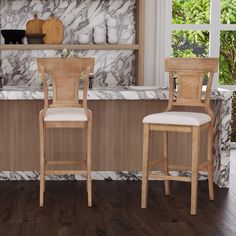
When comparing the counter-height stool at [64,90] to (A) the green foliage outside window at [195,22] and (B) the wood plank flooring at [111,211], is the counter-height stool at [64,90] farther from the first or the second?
(A) the green foliage outside window at [195,22]

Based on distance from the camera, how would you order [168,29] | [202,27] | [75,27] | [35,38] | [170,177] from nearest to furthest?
[170,177]
[35,38]
[75,27]
[168,29]
[202,27]

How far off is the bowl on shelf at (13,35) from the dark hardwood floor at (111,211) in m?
1.41

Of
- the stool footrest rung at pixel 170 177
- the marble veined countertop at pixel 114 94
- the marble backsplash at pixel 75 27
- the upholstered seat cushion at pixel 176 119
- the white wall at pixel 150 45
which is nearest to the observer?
the upholstered seat cushion at pixel 176 119

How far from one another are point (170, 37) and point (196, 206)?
2.70 metres

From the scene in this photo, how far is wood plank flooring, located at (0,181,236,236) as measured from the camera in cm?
357

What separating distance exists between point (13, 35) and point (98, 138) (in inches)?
53.0

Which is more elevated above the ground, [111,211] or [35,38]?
[35,38]

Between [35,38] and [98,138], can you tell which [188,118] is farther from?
[35,38]

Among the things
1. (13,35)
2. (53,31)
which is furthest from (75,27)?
(13,35)

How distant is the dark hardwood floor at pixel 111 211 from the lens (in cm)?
357

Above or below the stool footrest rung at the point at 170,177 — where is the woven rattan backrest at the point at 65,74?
above

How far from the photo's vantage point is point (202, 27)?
6359 mm

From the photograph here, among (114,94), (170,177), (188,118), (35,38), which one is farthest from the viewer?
(35,38)

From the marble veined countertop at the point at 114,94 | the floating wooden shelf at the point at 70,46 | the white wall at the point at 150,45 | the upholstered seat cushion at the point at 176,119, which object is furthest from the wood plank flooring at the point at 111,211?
the white wall at the point at 150,45
